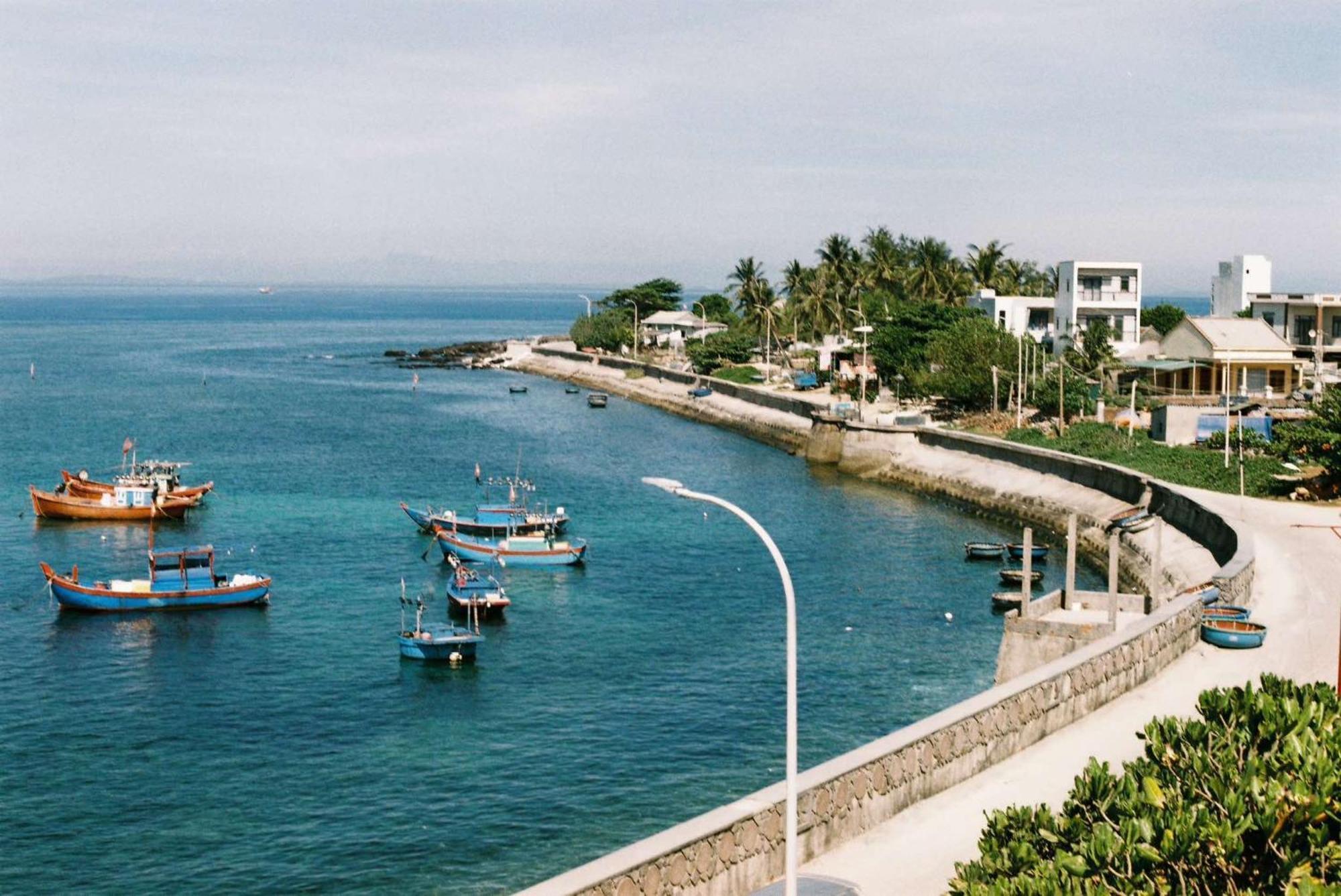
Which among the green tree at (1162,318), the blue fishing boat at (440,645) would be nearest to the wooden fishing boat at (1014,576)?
the blue fishing boat at (440,645)

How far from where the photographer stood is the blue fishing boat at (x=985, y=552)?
70688 millimetres

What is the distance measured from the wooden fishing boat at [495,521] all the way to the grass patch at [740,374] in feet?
247

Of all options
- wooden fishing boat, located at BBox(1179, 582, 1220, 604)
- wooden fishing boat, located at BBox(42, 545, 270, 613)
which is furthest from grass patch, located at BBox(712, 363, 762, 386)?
wooden fishing boat, located at BBox(1179, 582, 1220, 604)

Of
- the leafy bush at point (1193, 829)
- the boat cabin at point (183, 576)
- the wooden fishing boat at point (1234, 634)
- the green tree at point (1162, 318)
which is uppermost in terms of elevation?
the green tree at point (1162, 318)

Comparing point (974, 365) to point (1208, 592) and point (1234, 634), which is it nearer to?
point (1208, 592)

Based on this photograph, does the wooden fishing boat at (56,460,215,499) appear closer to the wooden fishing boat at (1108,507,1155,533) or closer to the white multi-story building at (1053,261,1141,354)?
the wooden fishing boat at (1108,507,1155,533)

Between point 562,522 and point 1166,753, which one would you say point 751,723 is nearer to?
point 1166,753

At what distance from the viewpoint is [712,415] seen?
140875 mm

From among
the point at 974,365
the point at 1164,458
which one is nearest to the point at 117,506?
the point at 1164,458

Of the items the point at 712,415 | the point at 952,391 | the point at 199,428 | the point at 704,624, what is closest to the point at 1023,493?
the point at 952,391

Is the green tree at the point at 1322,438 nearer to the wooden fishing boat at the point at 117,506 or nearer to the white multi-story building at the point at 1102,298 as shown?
the white multi-story building at the point at 1102,298

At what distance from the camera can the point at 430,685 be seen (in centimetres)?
4925

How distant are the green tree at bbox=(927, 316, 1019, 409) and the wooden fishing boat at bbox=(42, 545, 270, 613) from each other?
62349 millimetres

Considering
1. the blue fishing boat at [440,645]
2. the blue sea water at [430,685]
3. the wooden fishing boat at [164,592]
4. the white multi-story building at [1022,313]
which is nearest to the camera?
the blue sea water at [430,685]
